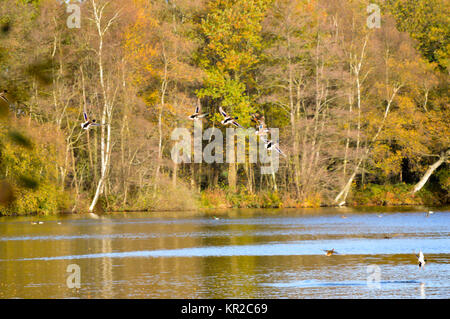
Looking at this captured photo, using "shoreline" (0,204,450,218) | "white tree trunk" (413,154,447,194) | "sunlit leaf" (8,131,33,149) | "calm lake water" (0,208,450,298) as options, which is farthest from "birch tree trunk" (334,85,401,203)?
"sunlit leaf" (8,131,33,149)

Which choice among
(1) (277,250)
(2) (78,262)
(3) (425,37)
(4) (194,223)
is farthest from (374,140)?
(2) (78,262)

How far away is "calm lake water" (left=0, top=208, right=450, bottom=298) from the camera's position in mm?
17953

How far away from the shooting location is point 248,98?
56438 mm

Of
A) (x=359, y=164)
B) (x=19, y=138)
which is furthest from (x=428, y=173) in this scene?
(x=19, y=138)

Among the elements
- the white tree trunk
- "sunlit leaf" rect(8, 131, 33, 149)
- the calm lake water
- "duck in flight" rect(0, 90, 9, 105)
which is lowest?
the calm lake water

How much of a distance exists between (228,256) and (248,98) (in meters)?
31.4

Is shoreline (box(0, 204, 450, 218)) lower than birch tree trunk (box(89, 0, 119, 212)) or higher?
lower

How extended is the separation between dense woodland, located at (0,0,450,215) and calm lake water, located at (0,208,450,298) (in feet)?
21.0

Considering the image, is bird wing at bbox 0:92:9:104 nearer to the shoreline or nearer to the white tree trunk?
the shoreline

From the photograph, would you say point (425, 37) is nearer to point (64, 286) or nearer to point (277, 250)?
point (277, 250)

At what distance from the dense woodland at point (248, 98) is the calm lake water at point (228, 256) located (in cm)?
642

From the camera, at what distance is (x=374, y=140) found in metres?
56.3

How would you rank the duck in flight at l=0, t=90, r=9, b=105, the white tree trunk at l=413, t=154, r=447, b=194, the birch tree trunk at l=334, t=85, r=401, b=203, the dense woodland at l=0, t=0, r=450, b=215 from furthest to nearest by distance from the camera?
the white tree trunk at l=413, t=154, r=447, b=194
the birch tree trunk at l=334, t=85, r=401, b=203
the dense woodland at l=0, t=0, r=450, b=215
the duck in flight at l=0, t=90, r=9, b=105
